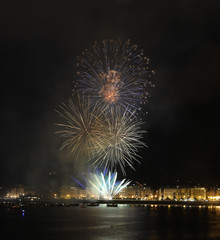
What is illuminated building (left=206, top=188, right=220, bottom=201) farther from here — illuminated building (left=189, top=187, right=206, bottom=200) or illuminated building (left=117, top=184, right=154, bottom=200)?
Answer: illuminated building (left=117, top=184, right=154, bottom=200)

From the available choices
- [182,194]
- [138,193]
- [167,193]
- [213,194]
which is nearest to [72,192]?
[138,193]

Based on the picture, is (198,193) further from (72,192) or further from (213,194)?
(72,192)

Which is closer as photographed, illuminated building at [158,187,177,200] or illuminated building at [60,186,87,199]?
illuminated building at [158,187,177,200]

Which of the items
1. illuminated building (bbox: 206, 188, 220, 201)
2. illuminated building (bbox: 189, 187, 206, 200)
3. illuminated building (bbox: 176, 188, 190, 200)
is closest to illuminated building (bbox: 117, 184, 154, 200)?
illuminated building (bbox: 176, 188, 190, 200)

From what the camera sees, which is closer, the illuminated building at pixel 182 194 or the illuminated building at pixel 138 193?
the illuminated building at pixel 182 194

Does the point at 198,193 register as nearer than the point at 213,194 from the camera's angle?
No

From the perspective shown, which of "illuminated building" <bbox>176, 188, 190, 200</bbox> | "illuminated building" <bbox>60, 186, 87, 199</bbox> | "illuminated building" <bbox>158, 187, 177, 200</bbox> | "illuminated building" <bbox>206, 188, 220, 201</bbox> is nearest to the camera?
"illuminated building" <bbox>206, 188, 220, 201</bbox>

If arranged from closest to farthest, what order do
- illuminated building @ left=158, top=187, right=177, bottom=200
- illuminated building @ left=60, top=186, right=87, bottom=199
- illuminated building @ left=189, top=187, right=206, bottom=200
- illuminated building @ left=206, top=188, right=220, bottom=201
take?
1. illuminated building @ left=206, top=188, right=220, bottom=201
2. illuminated building @ left=189, top=187, right=206, bottom=200
3. illuminated building @ left=158, top=187, right=177, bottom=200
4. illuminated building @ left=60, top=186, right=87, bottom=199

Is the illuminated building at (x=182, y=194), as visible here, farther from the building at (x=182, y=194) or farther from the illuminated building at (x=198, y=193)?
the illuminated building at (x=198, y=193)

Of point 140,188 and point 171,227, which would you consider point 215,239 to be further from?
point 140,188

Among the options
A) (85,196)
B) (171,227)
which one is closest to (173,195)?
(85,196)

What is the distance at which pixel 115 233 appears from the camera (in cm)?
3619

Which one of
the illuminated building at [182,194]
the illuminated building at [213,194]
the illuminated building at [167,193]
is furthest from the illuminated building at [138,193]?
the illuminated building at [213,194]

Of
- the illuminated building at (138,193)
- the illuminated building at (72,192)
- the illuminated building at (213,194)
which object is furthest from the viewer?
the illuminated building at (72,192)
